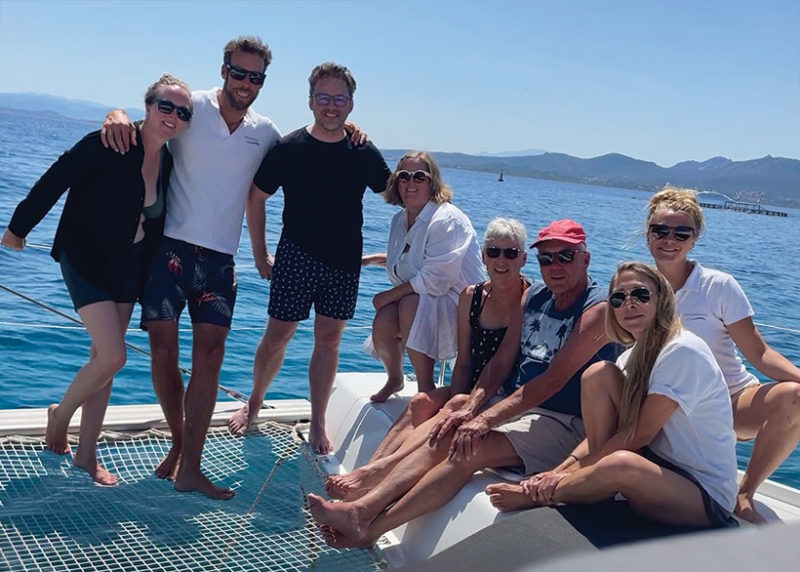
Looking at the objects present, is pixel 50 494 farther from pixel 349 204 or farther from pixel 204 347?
pixel 349 204

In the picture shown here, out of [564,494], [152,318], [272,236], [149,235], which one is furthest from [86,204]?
[272,236]

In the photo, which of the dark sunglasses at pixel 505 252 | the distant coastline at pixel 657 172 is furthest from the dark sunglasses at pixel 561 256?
the distant coastline at pixel 657 172

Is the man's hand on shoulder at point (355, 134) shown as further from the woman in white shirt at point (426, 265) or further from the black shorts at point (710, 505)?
the black shorts at point (710, 505)

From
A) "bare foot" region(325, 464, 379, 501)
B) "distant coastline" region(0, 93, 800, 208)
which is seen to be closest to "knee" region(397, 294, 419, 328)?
"bare foot" region(325, 464, 379, 501)

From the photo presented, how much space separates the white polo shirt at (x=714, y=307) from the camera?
321 centimetres

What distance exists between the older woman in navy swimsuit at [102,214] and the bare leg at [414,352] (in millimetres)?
1251

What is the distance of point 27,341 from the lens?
7371 millimetres

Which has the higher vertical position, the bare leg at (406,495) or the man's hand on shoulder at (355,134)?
the man's hand on shoulder at (355,134)

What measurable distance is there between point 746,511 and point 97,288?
2.59 meters

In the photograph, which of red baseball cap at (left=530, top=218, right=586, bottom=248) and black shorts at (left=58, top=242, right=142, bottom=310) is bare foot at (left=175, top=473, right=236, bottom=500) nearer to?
black shorts at (left=58, top=242, right=142, bottom=310)

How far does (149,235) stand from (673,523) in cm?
234

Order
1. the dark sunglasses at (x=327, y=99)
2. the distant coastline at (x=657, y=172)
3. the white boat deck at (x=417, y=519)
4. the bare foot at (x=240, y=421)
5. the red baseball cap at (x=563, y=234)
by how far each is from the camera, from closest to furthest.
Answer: the white boat deck at (x=417, y=519)
the red baseball cap at (x=563, y=234)
the dark sunglasses at (x=327, y=99)
the bare foot at (x=240, y=421)
the distant coastline at (x=657, y=172)

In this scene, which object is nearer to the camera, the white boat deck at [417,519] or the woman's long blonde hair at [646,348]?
the woman's long blonde hair at [646,348]

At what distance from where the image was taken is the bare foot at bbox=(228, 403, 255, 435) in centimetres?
425
